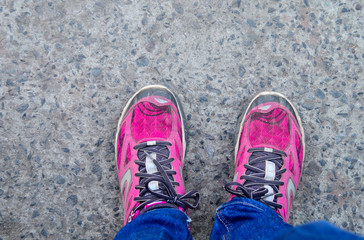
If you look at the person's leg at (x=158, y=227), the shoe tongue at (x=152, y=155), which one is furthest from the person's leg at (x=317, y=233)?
the shoe tongue at (x=152, y=155)

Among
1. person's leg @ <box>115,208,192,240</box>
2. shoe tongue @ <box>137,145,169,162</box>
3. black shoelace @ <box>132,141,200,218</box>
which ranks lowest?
person's leg @ <box>115,208,192,240</box>

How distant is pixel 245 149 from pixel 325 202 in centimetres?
56

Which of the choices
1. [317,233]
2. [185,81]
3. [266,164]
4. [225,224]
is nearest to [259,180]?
[266,164]

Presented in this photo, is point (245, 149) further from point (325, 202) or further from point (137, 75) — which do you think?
point (137, 75)

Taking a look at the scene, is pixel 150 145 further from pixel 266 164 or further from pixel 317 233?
pixel 317 233

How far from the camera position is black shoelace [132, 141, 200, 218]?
1538mm

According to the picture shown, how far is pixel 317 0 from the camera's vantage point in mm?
1763

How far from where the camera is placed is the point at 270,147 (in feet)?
5.65

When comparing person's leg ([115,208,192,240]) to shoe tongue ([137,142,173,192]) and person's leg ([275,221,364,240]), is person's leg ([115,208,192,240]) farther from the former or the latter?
person's leg ([275,221,364,240])

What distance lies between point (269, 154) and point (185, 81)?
653 millimetres

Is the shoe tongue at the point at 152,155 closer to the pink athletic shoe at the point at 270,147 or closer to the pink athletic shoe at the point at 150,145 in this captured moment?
the pink athletic shoe at the point at 150,145

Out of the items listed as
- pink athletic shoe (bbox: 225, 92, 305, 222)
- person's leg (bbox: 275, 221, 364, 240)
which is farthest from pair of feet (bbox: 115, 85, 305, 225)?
person's leg (bbox: 275, 221, 364, 240)

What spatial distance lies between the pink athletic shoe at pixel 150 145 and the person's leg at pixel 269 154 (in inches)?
12.5

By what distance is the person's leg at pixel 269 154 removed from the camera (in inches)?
63.1
